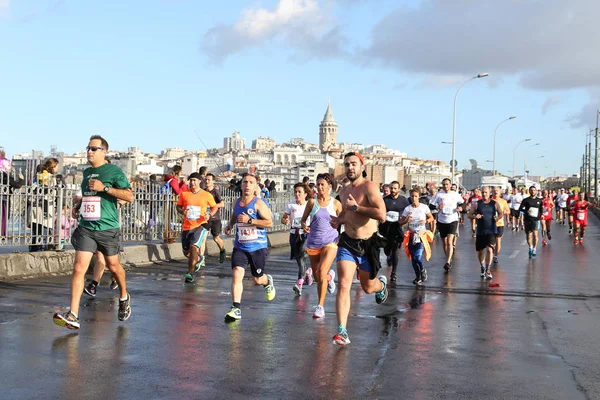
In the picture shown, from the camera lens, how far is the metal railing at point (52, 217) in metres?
12.5

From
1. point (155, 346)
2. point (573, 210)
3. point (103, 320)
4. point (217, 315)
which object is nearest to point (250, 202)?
point (217, 315)

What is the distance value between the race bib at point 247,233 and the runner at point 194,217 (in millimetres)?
3502

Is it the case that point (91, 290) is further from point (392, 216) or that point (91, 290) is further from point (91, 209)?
point (392, 216)

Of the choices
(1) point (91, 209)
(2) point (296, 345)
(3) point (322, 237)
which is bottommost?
(2) point (296, 345)

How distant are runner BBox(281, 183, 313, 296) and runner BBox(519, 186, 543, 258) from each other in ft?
27.0

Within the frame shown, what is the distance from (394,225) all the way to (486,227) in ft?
7.61

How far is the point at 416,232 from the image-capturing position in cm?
1380

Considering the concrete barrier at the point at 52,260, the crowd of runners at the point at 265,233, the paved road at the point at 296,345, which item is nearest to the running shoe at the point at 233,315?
the crowd of runners at the point at 265,233

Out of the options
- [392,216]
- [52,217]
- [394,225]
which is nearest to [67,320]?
[52,217]

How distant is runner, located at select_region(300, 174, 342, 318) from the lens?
966cm

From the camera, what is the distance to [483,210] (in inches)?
598

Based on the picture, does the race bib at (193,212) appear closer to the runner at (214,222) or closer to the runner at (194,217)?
the runner at (194,217)

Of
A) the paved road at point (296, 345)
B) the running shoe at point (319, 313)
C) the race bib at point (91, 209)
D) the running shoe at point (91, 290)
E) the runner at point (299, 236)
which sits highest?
the race bib at point (91, 209)

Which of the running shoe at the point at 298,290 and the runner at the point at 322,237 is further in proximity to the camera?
the running shoe at the point at 298,290
